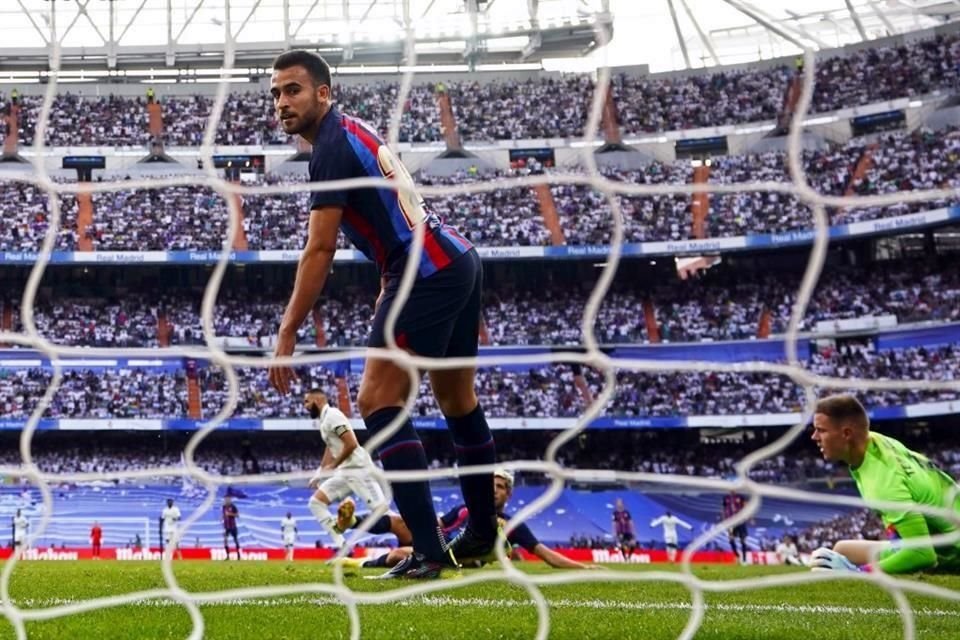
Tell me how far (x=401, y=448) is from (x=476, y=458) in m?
0.46

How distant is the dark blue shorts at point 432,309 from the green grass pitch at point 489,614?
3.37ft

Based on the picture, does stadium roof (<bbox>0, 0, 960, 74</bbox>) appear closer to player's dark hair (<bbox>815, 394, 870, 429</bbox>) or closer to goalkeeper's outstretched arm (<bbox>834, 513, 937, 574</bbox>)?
player's dark hair (<bbox>815, 394, 870, 429</bbox>)

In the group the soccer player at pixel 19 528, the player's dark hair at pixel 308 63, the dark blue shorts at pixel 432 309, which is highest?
the player's dark hair at pixel 308 63

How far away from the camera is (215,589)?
567 cm

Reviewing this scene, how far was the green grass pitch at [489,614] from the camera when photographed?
11.6 ft

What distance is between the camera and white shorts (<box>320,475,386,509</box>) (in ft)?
29.4

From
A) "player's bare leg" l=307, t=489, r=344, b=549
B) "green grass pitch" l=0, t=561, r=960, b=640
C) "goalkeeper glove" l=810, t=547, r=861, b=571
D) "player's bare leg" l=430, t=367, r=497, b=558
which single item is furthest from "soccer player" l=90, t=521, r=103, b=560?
"player's bare leg" l=430, t=367, r=497, b=558

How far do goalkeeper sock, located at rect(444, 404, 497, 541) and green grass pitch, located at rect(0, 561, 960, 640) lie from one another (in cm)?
23

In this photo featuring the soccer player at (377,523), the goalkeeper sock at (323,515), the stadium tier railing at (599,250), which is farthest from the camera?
the stadium tier railing at (599,250)

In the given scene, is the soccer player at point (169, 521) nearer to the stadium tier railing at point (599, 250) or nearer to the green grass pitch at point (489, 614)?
the stadium tier railing at point (599, 250)

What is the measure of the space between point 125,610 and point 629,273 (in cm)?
3187

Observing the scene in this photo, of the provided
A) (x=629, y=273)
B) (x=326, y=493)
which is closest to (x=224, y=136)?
(x=629, y=273)

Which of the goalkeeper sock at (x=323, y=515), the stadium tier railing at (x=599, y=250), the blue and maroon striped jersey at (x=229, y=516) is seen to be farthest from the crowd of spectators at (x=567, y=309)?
the goalkeeper sock at (x=323, y=515)

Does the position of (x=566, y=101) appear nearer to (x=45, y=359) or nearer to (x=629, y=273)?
(x=629, y=273)
